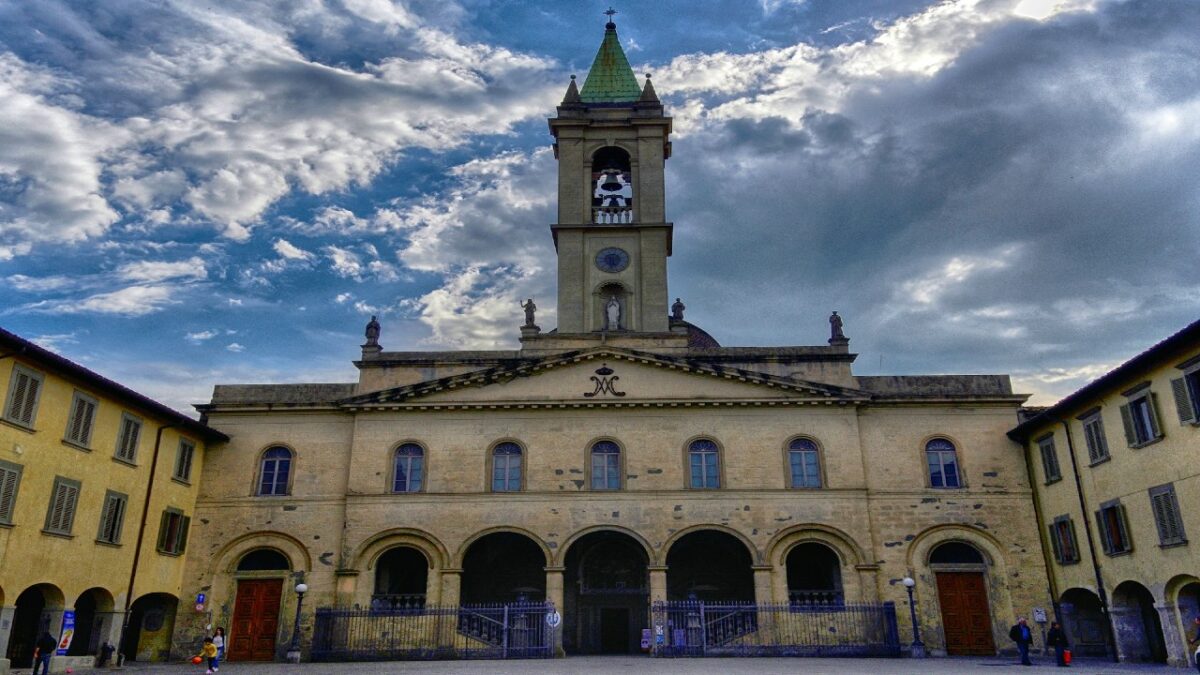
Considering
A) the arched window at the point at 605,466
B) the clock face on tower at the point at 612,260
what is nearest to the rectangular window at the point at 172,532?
the arched window at the point at 605,466

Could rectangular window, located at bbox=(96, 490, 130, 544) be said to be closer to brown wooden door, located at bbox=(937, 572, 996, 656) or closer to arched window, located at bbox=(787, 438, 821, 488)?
arched window, located at bbox=(787, 438, 821, 488)

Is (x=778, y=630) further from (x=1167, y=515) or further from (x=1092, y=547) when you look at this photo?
(x=1167, y=515)

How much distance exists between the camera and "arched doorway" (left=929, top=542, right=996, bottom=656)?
30031mm

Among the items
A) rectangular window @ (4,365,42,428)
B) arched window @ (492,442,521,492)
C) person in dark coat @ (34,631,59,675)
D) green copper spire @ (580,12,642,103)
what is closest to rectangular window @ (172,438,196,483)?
rectangular window @ (4,365,42,428)

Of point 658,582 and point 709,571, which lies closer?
point 658,582

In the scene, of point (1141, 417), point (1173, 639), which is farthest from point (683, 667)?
point (1141, 417)

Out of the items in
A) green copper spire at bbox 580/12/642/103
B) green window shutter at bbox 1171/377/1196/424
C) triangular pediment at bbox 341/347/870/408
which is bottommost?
green window shutter at bbox 1171/377/1196/424

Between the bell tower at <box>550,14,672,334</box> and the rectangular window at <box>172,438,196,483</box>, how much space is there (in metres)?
14.9

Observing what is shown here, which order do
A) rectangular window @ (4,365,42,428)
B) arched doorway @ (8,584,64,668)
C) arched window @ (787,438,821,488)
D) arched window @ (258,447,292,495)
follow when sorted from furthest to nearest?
arched window @ (258,447,292,495) < arched window @ (787,438,821,488) < arched doorway @ (8,584,64,668) < rectangular window @ (4,365,42,428)

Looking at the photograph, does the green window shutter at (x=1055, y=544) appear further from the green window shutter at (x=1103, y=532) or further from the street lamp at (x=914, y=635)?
the street lamp at (x=914, y=635)

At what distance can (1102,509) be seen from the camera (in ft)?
88.5

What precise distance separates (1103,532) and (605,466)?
1593cm

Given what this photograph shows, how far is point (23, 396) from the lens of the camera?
23406 mm

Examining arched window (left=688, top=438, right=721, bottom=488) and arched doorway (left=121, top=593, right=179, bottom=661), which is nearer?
arched doorway (left=121, top=593, right=179, bottom=661)
